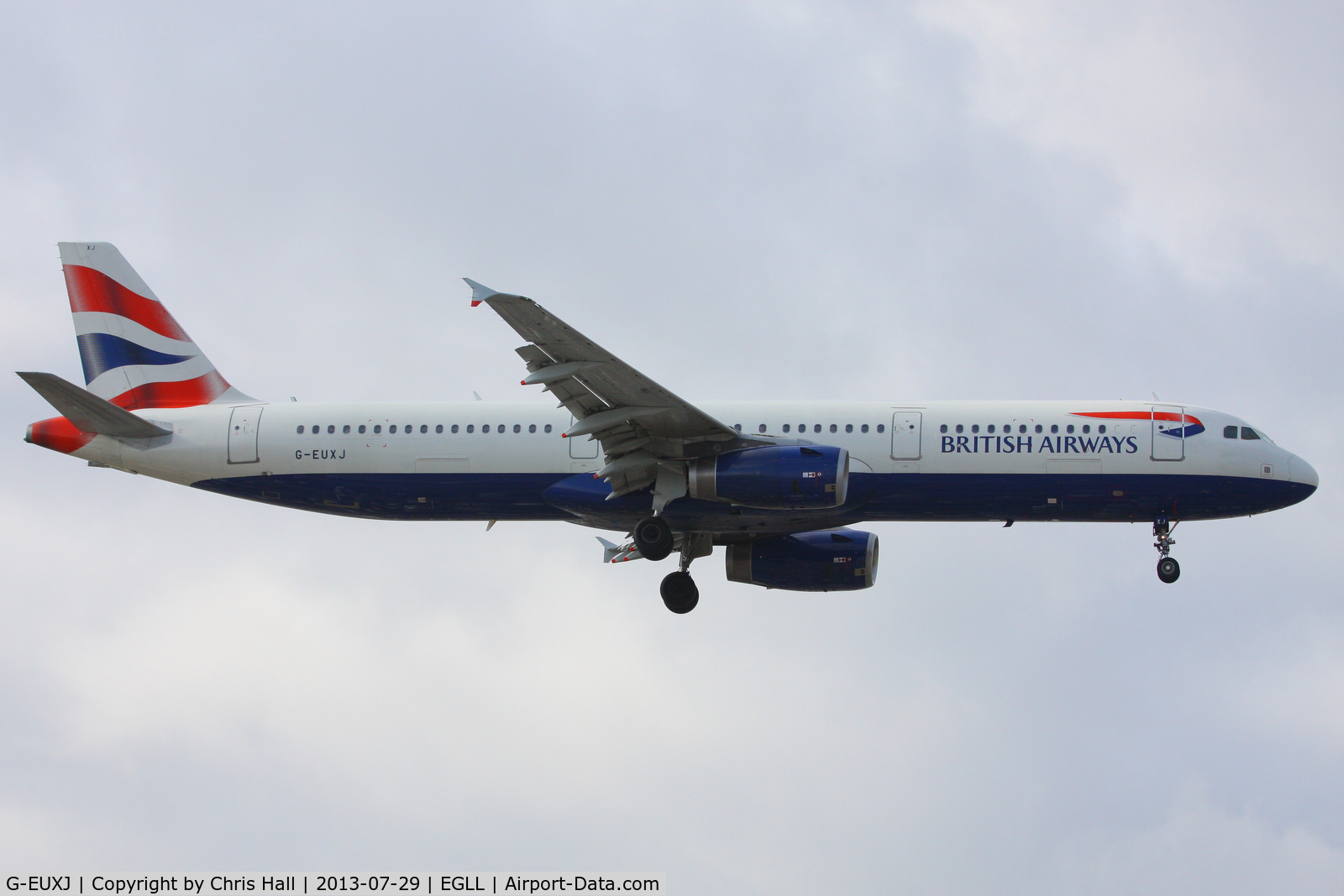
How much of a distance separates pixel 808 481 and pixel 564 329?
6.19m

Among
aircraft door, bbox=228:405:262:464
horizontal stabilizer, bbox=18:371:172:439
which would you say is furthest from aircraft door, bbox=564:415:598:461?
horizontal stabilizer, bbox=18:371:172:439

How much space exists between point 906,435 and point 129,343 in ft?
66.6

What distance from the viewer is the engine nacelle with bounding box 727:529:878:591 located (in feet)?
116

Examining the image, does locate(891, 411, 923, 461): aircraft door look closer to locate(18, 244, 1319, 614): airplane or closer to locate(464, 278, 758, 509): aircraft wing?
locate(18, 244, 1319, 614): airplane

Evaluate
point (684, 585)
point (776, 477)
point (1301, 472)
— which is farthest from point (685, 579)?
point (1301, 472)

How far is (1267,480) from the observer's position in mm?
31438

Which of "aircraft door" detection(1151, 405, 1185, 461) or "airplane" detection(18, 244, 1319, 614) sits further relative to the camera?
"aircraft door" detection(1151, 405, 1185, 461)

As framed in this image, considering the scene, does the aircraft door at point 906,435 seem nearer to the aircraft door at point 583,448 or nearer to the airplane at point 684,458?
the airplane at point 684,458

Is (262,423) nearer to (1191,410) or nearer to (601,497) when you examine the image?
(601,497)

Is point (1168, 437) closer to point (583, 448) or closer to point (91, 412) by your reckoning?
point (583, 448)

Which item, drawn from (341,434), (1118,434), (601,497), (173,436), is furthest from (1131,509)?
(173,436)

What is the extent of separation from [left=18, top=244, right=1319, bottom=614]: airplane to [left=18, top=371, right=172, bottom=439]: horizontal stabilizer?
0.06 metres

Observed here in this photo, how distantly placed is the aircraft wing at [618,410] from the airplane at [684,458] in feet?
0.14

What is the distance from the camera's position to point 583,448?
106 ft
